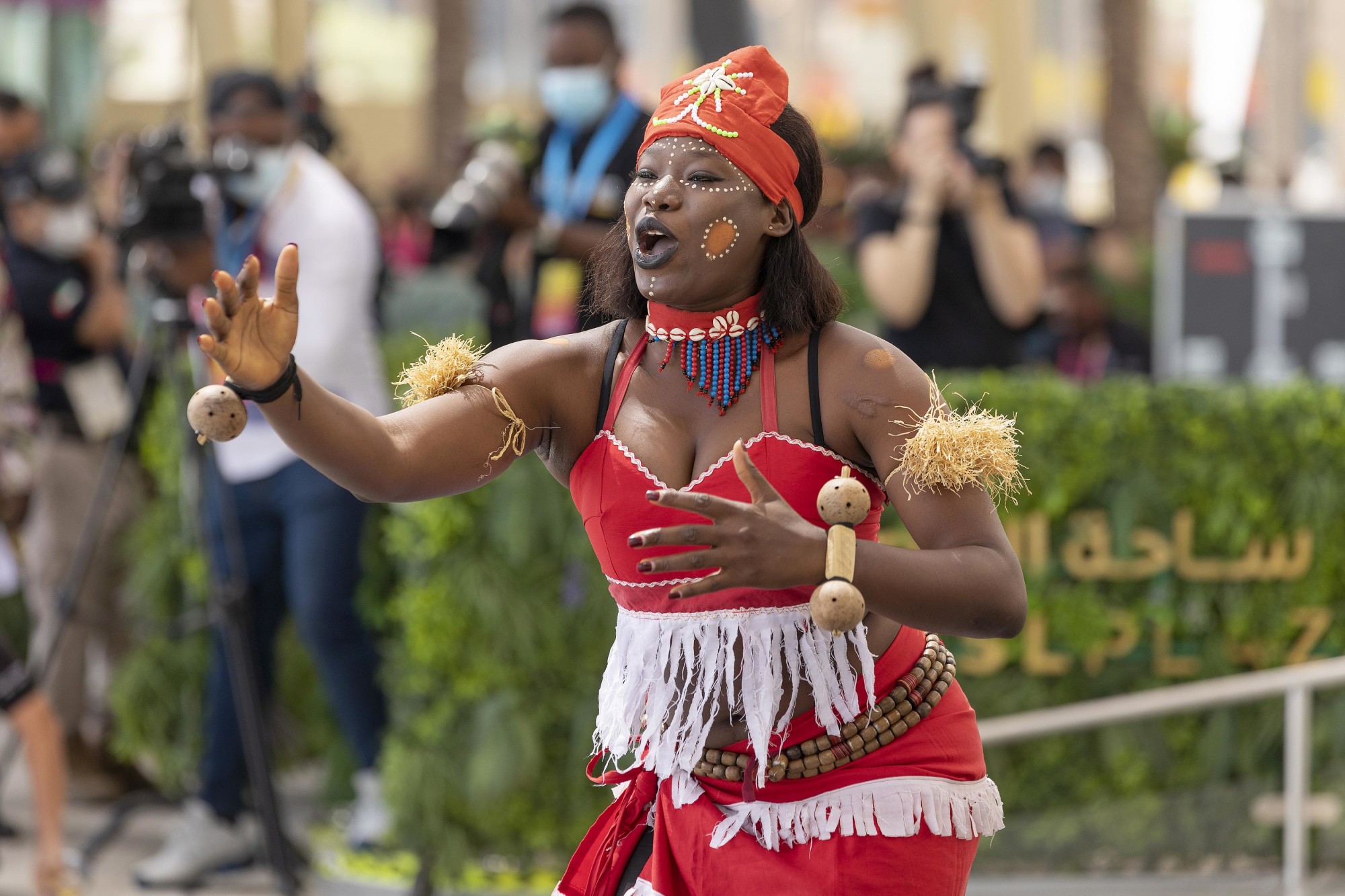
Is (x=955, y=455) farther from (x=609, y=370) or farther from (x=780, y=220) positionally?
(x=609, y=370)

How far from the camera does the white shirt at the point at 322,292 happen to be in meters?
4.83

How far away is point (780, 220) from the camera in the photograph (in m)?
2.36

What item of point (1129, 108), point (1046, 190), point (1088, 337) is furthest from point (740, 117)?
point (1129, 108)

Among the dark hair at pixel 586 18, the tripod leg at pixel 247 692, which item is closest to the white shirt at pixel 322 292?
the tripod leg at pixel 247 692

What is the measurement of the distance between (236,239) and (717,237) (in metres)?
3.13

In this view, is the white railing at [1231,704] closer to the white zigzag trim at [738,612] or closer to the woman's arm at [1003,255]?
the woman's arm at [1003,255]

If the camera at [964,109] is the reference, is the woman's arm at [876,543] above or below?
below

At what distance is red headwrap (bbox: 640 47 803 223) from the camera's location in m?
2.28

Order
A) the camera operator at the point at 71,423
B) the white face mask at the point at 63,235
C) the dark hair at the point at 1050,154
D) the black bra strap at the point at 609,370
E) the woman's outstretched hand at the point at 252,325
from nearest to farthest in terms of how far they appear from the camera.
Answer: the woman's outstretched hand at the point at 252,325 < the black bra strap at the point at 609,370 < the camera operator at the point at 71,423 < the white face mask at the point at 63,235 < the dark hair at the point at 1050,154

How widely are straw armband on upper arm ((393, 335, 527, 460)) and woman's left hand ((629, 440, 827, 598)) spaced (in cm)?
52

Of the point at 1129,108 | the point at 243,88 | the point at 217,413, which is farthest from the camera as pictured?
the point at 1129,108

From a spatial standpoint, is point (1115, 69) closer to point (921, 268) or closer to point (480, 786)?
point (921, 268)

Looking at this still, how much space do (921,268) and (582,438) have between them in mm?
2750

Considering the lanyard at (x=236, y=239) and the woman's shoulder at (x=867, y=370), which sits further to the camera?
the lanyard at (x=236, y=239)
